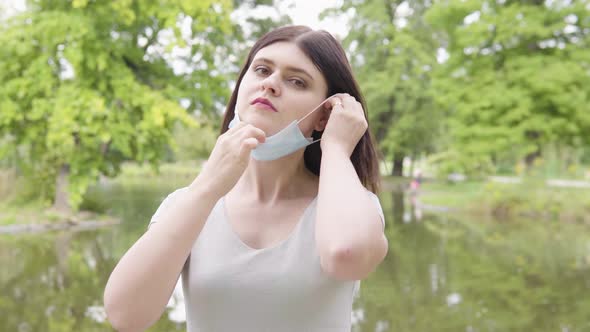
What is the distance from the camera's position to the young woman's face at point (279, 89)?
1229 mm

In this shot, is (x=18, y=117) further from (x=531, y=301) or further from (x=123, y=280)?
(x=123, y=280)

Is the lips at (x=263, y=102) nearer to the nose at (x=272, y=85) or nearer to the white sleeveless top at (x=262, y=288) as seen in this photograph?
the nose at (x=272, y=85)

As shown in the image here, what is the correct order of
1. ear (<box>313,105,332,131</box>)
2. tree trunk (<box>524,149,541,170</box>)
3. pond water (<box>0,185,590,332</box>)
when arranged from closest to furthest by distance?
ear (<box>313,105,332,131</box>) → pond water (<box>0,185,590,332</box>) → tree trunk (<box>524,149,541,170</box>)

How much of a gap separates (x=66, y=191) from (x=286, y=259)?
10333 millimetres

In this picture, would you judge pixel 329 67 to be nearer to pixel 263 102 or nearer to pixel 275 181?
pixel 263 102

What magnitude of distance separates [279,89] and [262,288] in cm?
46

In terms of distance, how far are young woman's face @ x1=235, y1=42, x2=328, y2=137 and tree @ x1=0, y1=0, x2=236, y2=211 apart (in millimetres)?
8398

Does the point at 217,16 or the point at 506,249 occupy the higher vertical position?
the point at 217,16

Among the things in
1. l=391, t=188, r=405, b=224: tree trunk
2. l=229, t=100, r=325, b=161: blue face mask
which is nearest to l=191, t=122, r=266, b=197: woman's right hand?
l=229, t=100, r=325, b=161: blue face mask

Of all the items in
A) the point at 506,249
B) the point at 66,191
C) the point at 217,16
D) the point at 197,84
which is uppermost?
the point at 217,16

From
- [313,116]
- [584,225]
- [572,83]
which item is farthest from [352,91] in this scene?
[572,83]

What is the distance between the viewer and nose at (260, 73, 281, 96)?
3.97 feet

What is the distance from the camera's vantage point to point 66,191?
10438 millimetres

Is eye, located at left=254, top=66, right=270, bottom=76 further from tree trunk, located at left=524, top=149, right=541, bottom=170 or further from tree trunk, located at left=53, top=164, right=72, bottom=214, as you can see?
tree trunk, located at left=524, top=149, right=541, bottom=170
